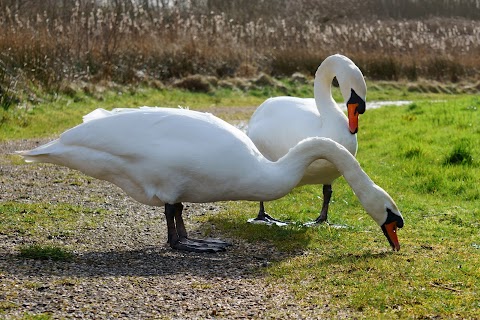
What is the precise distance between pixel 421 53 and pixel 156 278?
24.4 metres

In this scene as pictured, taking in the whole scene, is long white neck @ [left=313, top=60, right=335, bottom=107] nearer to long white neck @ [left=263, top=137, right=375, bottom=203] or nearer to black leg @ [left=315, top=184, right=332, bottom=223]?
black leg @ [left=315, top=184, right=332, bottom=223]

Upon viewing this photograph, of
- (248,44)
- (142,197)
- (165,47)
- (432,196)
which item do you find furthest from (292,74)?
(142,197)

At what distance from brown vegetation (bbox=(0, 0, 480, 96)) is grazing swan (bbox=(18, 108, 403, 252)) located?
9.18 meters

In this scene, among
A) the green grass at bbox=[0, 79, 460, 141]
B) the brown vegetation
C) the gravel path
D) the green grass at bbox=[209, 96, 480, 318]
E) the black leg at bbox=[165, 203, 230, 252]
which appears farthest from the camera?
the brown vegetation

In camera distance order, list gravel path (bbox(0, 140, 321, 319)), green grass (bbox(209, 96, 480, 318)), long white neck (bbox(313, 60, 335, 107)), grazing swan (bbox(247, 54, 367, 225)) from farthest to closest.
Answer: long white neck (bbox(313, 60, 335, 107)) < grazing swan (bbox(247, 54, 367, 225)) < green grass (bbox(209, 96, 480, 318)) < gravel path (bbox(0, 140, 321, 319))

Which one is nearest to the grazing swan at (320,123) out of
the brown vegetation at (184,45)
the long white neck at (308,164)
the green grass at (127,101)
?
the long white neck at (308,164)

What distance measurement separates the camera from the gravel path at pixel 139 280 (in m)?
4.84

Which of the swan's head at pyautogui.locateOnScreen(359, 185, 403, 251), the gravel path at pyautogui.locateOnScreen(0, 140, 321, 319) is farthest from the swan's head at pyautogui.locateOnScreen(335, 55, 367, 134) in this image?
the gravel path at pyautogui.locateOnScreen(0, 140, 321, 319)

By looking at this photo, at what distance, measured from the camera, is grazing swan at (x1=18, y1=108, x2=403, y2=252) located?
6.32 m

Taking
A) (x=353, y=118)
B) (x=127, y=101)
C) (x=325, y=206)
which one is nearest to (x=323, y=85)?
(x=353, y=118)

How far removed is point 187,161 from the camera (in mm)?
6297

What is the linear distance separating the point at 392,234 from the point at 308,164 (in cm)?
91

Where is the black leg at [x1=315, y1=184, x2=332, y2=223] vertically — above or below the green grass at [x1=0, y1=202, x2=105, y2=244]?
below

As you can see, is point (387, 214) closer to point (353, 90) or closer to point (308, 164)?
point (308, 164)
